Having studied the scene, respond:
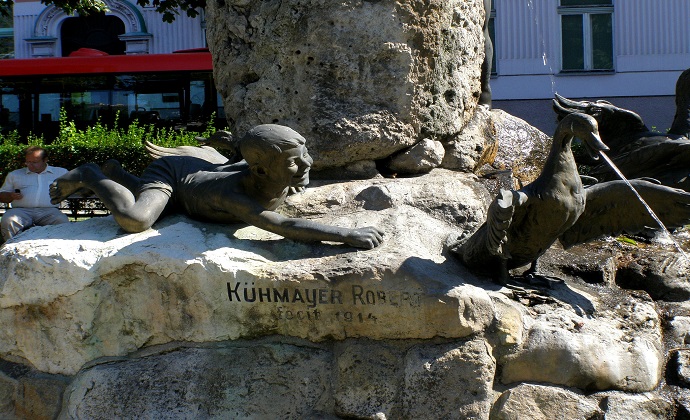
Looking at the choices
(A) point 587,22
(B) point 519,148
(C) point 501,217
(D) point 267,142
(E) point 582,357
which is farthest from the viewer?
(A) point 587,22

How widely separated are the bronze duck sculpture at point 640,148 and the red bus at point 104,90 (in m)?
8.12

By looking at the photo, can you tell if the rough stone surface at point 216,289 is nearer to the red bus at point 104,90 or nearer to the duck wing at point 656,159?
the duck wing at point 656,159

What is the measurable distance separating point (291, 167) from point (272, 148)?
0.13 m

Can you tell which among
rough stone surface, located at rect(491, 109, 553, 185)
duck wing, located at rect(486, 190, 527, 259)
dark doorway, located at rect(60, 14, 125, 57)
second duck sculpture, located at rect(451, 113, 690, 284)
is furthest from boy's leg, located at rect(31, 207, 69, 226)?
dark doorway, located at rect(60, 14, 125, 57)

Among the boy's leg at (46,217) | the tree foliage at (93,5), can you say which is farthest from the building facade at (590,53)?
the boy's leg at (46,217)

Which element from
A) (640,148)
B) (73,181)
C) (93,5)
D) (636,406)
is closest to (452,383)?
(636,406)

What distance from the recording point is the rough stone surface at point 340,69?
474cm

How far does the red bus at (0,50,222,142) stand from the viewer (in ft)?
42.2

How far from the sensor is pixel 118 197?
4254 mm

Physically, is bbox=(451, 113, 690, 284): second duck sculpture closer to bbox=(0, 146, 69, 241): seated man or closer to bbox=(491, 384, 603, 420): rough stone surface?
bbox=(491, 384, 603, 420): rough stone surface

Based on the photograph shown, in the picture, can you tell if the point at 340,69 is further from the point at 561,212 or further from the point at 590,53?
the point at 590,53

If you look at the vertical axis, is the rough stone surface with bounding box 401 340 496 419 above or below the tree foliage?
below

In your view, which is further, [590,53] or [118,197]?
[590,53]

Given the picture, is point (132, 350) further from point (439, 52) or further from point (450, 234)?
point (439, 52)
